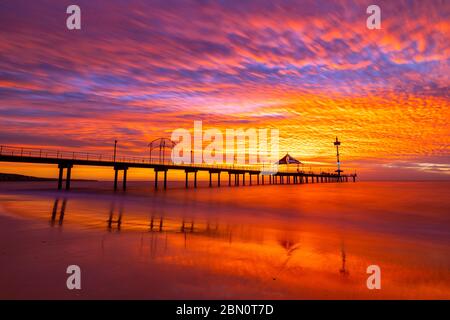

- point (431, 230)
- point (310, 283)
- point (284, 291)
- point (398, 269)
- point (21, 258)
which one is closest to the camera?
point (284, 291)

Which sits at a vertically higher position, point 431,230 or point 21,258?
point 21,258

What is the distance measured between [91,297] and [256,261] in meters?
3.40

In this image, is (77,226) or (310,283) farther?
(77,226)

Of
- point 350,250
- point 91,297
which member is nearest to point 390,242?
point 350,250

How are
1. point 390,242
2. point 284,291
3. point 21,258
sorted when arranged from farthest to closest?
point 390,242
point 21,258
point 284,291

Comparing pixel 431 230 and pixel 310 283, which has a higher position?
pixel 310 283

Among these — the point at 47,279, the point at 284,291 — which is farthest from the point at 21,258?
the point at 284,291

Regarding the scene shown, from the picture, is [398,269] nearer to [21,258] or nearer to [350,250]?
[350,250]
